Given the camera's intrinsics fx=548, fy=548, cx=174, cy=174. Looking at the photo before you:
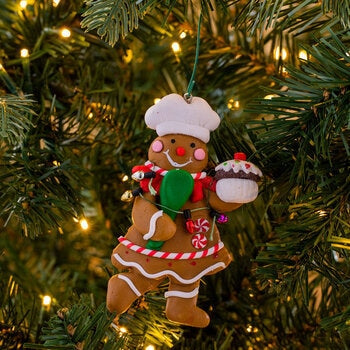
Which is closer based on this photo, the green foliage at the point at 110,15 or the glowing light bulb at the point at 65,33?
the green foliage at the point at 110,15

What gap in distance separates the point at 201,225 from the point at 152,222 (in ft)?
0.16

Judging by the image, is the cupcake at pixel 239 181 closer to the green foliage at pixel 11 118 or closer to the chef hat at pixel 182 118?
the chef hat at pixel 182 118

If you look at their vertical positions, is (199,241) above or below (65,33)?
below

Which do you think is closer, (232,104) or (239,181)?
(239,181)

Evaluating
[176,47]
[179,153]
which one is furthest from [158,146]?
[176,47]

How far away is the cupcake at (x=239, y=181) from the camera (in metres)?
0.48

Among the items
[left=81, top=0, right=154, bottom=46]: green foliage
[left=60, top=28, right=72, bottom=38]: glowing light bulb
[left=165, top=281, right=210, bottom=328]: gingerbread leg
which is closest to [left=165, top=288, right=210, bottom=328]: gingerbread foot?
[left=165, top=281, right=210, bottom=328]: gingerbread leg

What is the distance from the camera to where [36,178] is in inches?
22.5

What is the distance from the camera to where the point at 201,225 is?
0.50 metres

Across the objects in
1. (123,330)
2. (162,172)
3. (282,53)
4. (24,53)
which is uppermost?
(282,53)

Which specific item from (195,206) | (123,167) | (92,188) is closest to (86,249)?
(92,188)

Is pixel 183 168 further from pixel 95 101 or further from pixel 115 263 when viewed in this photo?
pixel 95 101

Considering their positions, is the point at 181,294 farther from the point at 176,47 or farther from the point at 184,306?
the point at 176,47

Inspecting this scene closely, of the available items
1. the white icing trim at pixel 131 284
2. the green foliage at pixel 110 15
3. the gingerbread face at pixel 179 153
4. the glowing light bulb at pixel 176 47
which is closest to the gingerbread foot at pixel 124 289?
the white icing trim at pixel 131 284
